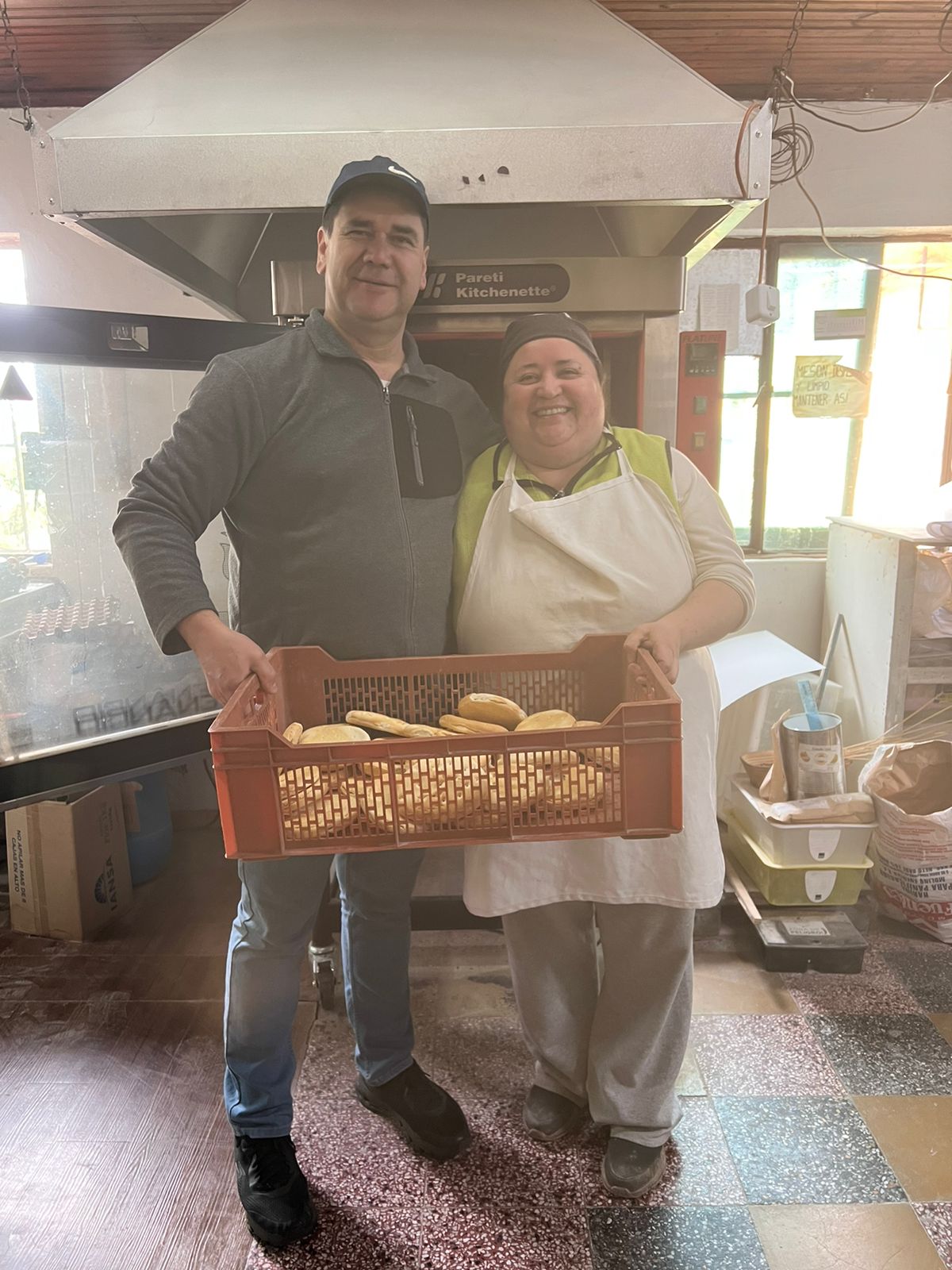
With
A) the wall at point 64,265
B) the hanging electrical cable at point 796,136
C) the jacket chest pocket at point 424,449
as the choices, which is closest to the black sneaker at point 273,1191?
the jacket chest pocket at point 424,449

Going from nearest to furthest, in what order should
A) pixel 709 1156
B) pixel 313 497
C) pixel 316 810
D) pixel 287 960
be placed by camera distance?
pixel 316 810, pixel 313 497, pixel 287 960, pixel 709 1156

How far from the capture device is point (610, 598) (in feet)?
4.20

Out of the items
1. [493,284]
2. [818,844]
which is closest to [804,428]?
[818,844]

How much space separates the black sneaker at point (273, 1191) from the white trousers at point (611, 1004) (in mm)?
469

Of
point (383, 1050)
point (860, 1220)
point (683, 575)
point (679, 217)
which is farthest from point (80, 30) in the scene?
point (860, 1220)

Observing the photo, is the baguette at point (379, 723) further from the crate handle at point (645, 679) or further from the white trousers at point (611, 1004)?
the white trousers at point (611, 1004)

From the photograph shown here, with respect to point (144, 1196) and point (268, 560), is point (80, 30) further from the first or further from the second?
point (144, 1196)

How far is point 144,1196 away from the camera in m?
1.46

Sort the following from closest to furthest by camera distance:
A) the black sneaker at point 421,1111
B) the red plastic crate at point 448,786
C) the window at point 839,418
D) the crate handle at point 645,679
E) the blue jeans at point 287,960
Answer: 1. the red plastic crate at point 448,786
2. the crate handle at point 645,679
3. the blue jeans at point 287,960
4. the black sneaker at point 421,1111
5. the window at point 839,418

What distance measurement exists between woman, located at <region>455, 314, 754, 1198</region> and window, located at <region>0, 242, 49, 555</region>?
3.72 ft

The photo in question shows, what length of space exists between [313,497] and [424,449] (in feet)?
0.63

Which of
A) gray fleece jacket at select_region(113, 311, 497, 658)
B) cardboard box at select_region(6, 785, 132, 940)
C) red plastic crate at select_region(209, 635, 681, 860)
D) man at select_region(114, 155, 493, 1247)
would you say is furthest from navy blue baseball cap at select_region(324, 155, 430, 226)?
cardboard box at select_region(6, 785, 132, 940)

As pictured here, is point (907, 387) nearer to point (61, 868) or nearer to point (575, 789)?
point (575, 789)

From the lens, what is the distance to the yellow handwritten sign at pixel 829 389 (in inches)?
111
